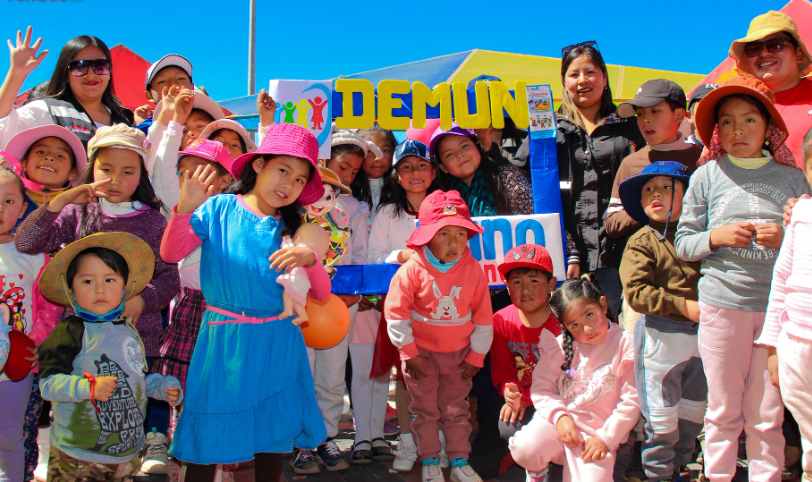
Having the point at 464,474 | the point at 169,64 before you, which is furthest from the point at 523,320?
the point at 169,64

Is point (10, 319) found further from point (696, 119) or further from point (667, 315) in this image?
point (696, 119)

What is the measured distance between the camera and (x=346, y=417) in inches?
192

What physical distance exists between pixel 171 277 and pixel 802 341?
3.02m

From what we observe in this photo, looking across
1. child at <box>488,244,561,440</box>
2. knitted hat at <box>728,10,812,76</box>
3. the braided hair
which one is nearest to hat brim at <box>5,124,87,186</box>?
child at <box>488,244,561,440</box>

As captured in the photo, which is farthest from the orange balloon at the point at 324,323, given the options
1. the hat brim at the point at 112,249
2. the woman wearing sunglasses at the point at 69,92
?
the woman wearing sunglasses at the point at 69,92

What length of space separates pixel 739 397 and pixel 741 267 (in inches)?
25.9

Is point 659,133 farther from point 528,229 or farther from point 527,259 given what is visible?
point 527,259

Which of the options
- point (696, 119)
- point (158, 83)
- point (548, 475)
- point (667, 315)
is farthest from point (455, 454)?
point (158, 83)

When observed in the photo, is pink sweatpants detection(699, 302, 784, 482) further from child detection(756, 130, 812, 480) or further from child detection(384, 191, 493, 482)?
child detection(384, 191, 493, 482)

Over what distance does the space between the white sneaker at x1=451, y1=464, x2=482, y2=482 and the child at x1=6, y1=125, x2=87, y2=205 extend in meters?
2.80

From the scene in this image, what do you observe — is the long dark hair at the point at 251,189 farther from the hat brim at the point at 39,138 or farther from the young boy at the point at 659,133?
the young boy at the point at 659,133

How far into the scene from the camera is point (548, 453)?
9.88ft

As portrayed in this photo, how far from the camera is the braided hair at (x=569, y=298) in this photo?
3.15 metres

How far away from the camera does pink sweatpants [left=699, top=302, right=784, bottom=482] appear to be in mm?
2861
